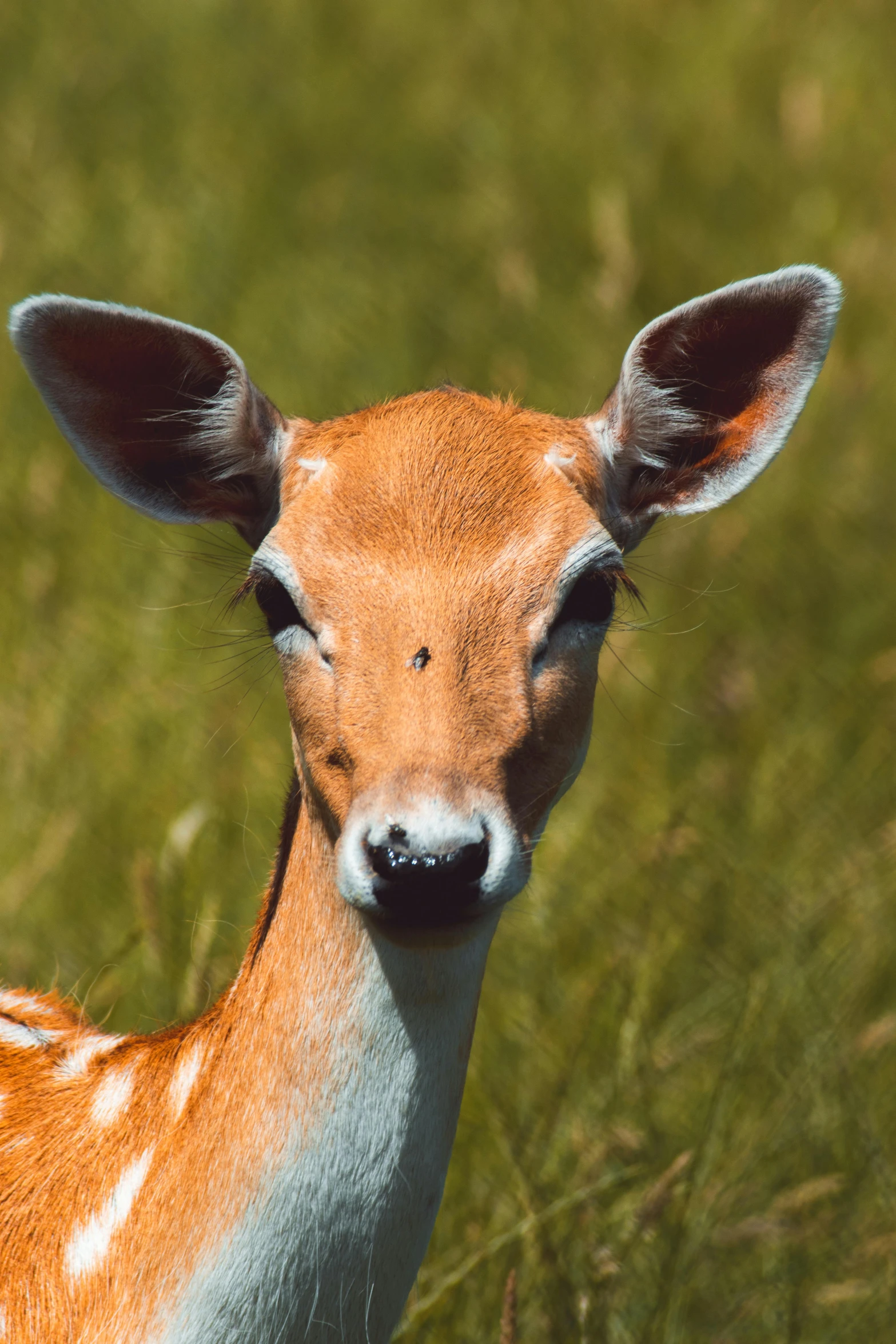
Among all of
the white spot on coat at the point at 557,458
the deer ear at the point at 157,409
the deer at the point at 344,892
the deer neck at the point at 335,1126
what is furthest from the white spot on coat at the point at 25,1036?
the white spot on coat at the point at 557,458

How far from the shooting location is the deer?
2408 mm

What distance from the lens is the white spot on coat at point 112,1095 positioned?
109 inches

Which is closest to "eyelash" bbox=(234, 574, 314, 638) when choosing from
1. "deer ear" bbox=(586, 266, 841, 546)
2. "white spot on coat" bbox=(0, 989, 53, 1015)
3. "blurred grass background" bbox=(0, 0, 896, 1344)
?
"blurred grass background" bbox=(0, 0, 896, 1344)

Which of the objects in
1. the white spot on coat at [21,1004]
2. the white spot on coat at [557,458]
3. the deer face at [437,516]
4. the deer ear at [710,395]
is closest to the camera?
the deer face at [437,516]

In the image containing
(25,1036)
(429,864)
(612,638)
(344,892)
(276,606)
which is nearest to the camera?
(429,864)

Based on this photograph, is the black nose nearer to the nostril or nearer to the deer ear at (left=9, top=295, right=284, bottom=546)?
the nostril

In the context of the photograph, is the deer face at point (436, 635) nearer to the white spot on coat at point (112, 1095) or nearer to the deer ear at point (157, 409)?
the deer ear at point (157, 409)

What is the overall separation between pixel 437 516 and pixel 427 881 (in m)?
0.74

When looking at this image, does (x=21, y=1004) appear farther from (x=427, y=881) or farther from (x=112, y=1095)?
(x=427, y=881)

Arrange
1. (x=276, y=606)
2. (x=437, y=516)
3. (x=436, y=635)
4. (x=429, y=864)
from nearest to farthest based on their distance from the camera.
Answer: (x=429, y=864) → (x=436, y=635) → (x=437, y=516) → (x=276, y=606)

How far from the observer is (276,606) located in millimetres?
2775

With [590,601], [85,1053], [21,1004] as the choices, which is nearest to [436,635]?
[590,601]

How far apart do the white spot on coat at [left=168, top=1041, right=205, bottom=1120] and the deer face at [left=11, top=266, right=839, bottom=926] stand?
20.8 inches

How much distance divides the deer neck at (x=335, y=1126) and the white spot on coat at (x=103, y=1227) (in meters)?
0.18
